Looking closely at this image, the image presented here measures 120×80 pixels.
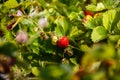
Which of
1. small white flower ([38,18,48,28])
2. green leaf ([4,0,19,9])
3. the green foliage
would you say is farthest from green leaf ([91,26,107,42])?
green leaf ([4,0,19,9])

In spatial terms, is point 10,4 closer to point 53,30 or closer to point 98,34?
point 53,30

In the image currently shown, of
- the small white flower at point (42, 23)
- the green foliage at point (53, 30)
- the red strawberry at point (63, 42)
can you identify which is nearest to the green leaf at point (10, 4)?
the green foliage at point (53, 30)

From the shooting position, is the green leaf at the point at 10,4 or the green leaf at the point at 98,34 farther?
the green leaf at the point at 10,4

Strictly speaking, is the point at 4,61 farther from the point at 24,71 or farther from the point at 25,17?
the point at 25,17

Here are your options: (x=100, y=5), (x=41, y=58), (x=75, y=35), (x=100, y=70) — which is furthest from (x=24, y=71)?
(x=100, y=70)

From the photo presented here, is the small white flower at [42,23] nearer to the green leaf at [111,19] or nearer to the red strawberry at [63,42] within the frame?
the red strawberry at [63,42]

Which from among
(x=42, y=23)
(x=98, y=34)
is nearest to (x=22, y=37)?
(x=42, y=23)
